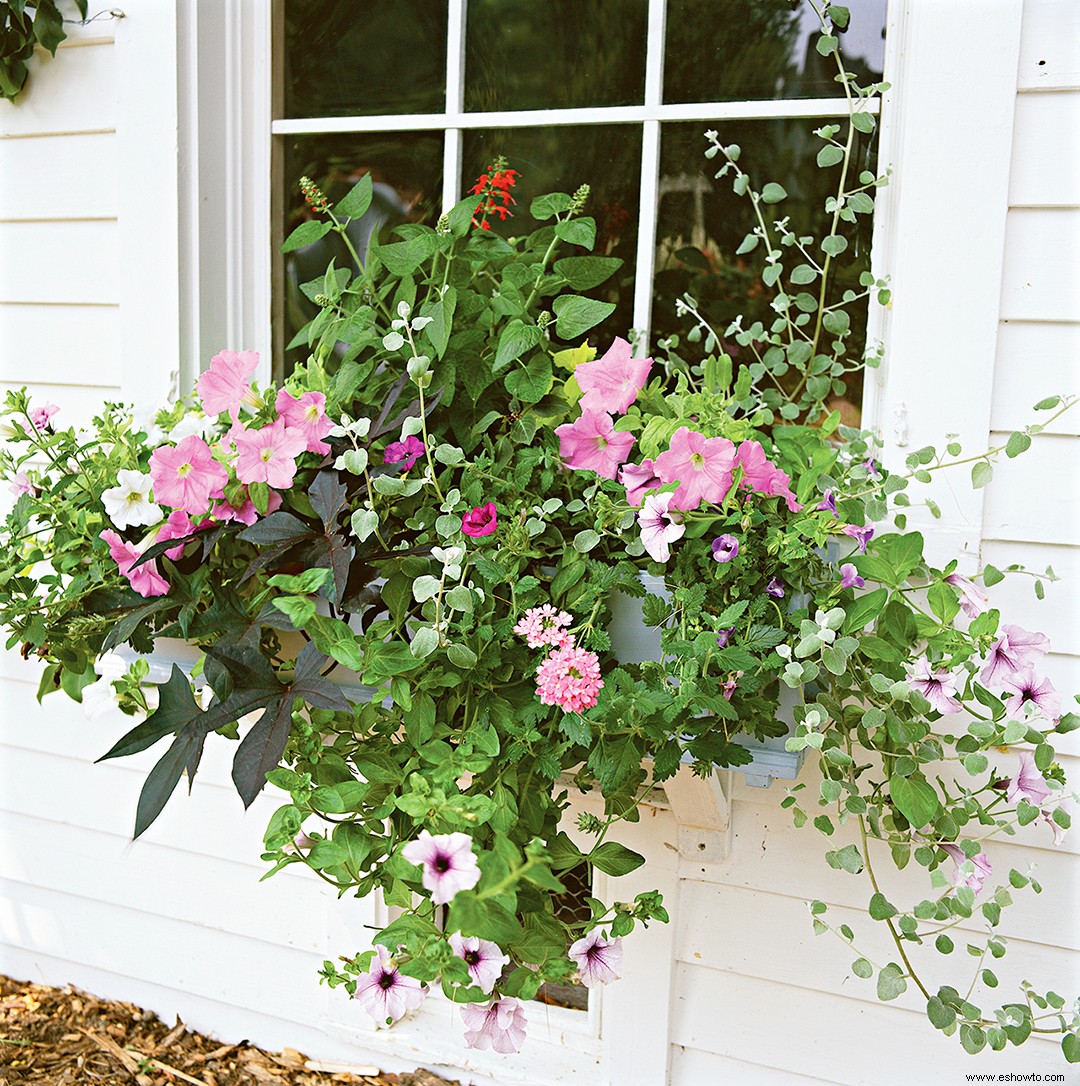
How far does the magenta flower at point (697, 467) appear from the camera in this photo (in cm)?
101

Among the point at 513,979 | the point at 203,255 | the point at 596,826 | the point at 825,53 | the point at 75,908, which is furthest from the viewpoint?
the point at 75,908

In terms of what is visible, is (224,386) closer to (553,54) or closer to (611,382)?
(611,382)

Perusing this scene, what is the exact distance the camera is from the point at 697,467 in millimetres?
1024

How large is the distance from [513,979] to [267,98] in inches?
56.1

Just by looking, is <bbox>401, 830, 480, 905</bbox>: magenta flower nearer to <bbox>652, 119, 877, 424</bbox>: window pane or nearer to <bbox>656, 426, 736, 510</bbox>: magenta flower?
<bbox>656, 426, 736, 510</bbox>: magenta flower

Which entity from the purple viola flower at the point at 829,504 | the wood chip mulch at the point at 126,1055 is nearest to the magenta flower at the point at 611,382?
the purple viola flower at the point at 829,504

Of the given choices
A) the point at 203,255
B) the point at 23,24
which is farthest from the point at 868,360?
the point at 23,24

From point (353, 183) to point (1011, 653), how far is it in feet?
4.12

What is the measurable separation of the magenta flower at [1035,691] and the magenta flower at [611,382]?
51 centimetres

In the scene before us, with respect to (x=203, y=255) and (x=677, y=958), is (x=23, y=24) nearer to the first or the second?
(x=203, y=255)

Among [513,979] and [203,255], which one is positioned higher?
[203,255]

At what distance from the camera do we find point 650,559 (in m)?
1.12

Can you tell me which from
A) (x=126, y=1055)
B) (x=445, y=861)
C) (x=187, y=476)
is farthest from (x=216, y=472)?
(x=126, y=1055)

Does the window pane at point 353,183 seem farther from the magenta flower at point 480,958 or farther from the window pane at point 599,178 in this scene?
the magenta flower at point 480,958
